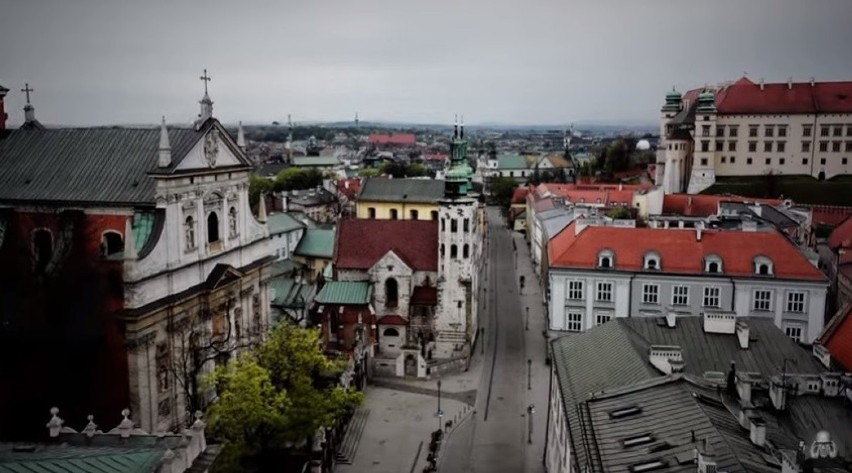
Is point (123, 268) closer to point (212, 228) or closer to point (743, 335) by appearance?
point (212, 228)

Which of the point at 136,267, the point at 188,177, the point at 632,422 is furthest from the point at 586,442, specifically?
the point at 188,177

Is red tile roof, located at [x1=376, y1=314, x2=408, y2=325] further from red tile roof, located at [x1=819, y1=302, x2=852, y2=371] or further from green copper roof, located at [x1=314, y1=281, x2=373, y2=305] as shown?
red tile roof, located at [x1=819, y1=302, x2=852, y2=371]

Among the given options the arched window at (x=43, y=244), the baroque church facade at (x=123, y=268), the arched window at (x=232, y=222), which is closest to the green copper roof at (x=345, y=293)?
the baroque church facade at (x=123, y=268)

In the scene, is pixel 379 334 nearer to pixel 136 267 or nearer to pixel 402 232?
pixel 402 232

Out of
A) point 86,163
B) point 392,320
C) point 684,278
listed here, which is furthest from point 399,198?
point 86,163

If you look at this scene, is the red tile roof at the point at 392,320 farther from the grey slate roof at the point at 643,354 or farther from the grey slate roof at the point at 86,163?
the grey slate roof at the point at 643,354

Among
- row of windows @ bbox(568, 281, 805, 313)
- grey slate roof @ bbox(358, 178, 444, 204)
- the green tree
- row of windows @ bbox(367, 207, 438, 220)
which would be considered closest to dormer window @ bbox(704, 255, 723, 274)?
row of windows @ bbox(568, 281, 805, 313)
